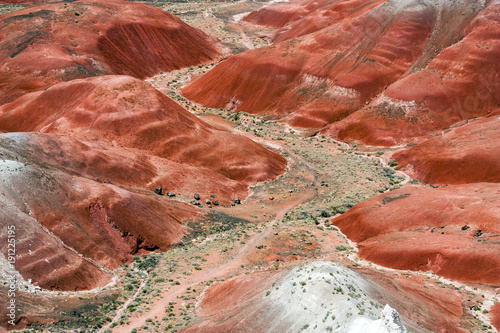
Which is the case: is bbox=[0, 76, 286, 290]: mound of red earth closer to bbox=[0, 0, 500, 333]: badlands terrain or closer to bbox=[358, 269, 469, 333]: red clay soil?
bbox=[0, 0, 500, 333]: badlands terrain

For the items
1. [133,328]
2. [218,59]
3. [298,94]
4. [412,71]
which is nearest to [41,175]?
[133,328]

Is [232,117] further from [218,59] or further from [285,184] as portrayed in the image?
[218,59]

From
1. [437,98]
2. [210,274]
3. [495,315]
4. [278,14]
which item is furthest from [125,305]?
[278,14]

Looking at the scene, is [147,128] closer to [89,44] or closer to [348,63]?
[348,63]

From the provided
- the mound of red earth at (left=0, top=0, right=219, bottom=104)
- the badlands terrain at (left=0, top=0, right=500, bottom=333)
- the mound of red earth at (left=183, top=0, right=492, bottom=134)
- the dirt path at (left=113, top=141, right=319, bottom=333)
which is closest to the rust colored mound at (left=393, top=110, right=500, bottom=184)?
the badlands terrain at (left=0, top=0, right=500, bottom=333)

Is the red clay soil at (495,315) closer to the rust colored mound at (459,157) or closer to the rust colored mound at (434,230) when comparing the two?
the rust colored mound at (434,230)
